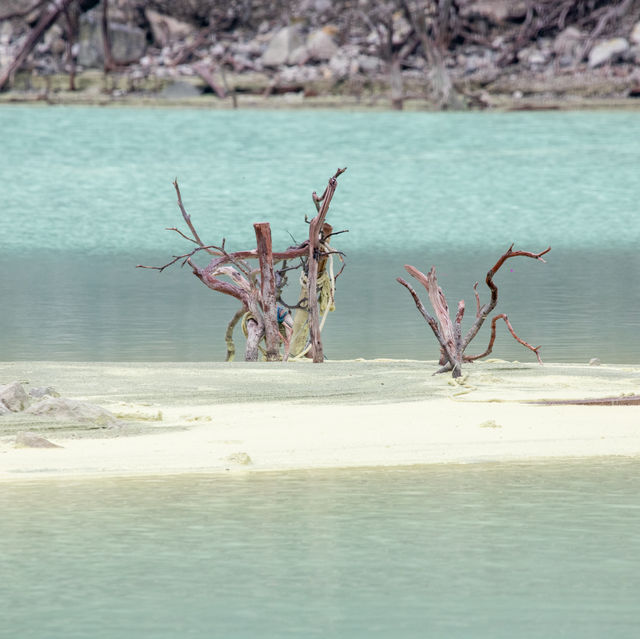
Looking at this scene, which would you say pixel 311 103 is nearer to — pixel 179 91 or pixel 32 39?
pixel 179 91

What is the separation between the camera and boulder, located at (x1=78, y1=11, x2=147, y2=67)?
160ft

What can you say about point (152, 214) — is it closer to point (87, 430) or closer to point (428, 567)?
point (87, 430)

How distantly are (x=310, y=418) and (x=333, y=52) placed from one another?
39845mm

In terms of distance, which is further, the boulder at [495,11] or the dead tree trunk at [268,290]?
the boulder at [495,11]

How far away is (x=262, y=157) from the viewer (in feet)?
108

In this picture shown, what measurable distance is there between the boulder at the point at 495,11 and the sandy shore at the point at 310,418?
39975 mm

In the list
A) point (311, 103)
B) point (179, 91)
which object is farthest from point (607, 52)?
point (179, 91)

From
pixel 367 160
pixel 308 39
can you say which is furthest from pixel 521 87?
pixel 367 160

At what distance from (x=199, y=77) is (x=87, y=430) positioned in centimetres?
3969

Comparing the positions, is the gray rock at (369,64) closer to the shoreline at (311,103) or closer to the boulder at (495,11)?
the shoreline at (311,103)

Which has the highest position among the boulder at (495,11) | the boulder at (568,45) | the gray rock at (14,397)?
the boulder at (495,11)

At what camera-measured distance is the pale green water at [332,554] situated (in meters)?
5.27

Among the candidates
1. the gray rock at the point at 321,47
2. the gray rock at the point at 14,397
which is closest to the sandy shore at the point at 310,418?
the gray rock at the point at 14,397

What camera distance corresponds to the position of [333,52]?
4747cm
